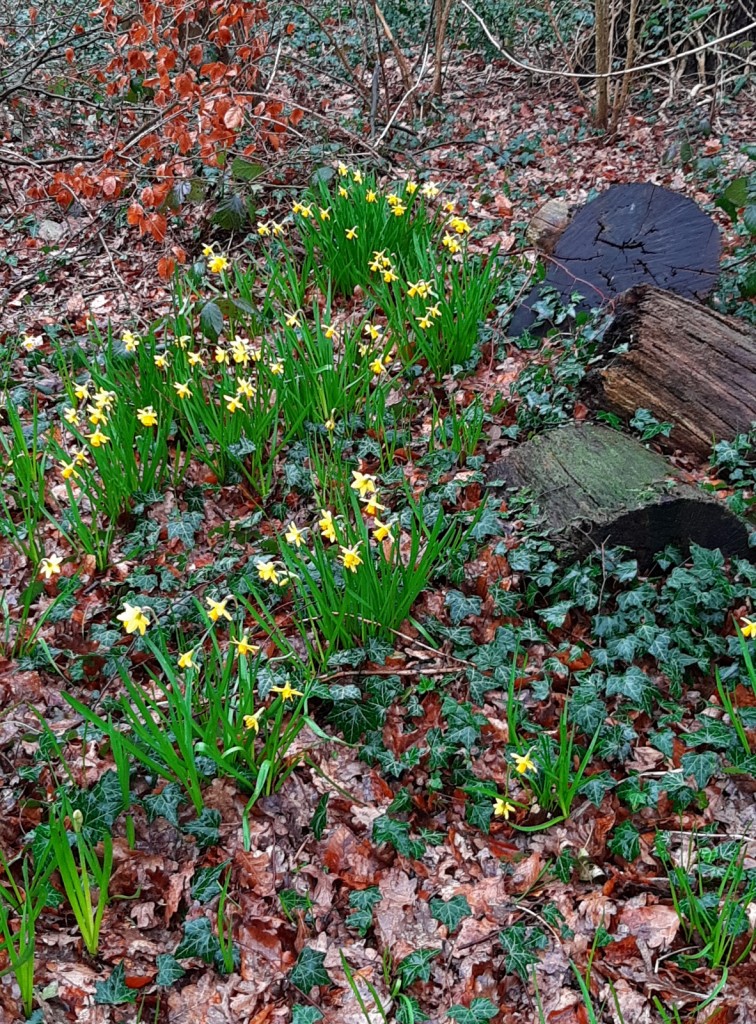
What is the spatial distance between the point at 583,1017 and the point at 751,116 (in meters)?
6.40

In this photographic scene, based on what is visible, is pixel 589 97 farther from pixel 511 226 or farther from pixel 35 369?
pixel 35 369

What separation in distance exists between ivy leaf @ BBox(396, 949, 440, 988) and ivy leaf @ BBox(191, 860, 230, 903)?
48 cm

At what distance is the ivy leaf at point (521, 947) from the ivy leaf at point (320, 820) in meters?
0.51

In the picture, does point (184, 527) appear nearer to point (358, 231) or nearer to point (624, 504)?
point (624, 504)

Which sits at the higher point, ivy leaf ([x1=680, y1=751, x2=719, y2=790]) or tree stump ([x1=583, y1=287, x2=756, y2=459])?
tree stump ([x1=583, y1=287, x2=756, y2=459])

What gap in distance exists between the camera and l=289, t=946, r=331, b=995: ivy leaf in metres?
1.58

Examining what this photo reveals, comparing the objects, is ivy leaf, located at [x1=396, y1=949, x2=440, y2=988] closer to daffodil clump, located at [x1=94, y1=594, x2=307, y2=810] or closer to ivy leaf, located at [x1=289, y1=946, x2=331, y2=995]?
ivy leaf, located at [x1=289, y1=946, x2=331, y2=995]

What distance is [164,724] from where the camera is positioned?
75.7 inches

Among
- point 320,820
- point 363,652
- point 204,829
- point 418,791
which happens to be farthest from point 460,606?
point 204,829

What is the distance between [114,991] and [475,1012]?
785 mm

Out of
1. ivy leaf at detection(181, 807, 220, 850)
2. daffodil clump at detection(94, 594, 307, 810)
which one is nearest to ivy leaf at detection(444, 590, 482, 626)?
daffodil clump at detection(94, 594, 307, 810)

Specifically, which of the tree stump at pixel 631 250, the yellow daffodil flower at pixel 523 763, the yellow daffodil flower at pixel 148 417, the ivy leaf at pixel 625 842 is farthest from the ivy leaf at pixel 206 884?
the tree stump at pixel 631 250

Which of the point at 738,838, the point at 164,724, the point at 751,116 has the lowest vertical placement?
the point at 738,838

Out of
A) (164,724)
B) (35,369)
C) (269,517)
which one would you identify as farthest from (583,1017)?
(35,369)
